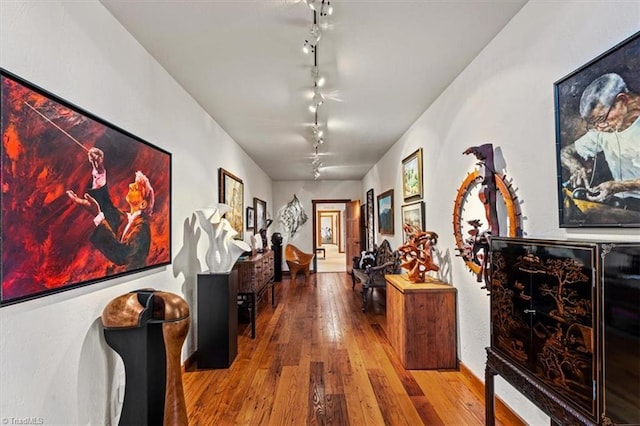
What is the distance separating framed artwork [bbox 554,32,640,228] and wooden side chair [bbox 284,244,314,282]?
6532 millimetres

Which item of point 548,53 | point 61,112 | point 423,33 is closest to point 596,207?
point 548,53

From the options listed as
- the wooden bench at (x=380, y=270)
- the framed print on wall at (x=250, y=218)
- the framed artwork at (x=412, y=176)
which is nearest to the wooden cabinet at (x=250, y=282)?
the framed print on wall at (x=250, y=218)

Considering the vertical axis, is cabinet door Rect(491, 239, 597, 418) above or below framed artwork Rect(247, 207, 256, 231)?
below

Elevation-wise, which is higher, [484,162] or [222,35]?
[222,35]

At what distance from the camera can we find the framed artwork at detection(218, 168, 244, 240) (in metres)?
4.11

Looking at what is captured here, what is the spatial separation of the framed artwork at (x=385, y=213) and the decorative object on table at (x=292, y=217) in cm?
303

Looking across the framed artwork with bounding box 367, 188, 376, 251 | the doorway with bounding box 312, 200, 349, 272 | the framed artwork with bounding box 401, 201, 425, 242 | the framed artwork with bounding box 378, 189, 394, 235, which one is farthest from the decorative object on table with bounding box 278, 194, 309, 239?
the framed artwork with bounding box 401, 201, 425, 242

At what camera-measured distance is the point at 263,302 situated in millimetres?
5625

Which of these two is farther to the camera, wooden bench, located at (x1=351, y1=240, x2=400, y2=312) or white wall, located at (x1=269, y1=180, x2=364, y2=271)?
white wall, located at (x1=269, y1=180, x2=364, y2=271)

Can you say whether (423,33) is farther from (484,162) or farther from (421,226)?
(421,226)

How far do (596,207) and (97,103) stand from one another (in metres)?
2.66

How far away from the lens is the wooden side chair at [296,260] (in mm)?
7750
